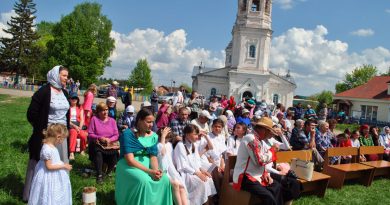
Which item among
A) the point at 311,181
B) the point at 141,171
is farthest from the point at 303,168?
the point at 141,171

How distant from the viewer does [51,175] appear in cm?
433

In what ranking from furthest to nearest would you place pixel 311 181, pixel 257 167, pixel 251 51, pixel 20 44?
pixel 20 44, pixel 251 51, pixel 311 181, pixel 257 167

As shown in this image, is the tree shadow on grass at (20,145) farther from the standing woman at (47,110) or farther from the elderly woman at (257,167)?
the elderly woman at (257,167)

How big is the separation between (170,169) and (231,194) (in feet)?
3.57

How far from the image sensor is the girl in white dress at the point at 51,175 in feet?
13.8

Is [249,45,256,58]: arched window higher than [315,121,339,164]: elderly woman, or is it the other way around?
[249,45,256,58]: arched window

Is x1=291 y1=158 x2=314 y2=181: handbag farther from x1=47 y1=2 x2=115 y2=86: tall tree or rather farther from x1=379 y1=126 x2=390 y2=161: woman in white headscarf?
x1=47 y1=2 x2=115 y2=86: tall tree

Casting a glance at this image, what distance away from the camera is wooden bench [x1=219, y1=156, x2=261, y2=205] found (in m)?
5.11

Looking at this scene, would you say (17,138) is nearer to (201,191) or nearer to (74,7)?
(201,191)

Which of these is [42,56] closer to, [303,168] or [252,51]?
[252,51]

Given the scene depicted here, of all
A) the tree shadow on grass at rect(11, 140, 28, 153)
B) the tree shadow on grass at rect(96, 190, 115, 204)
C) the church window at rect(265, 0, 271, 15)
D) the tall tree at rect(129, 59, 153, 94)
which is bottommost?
the tree shadow on grass at rect(96, 190, 115, 204)

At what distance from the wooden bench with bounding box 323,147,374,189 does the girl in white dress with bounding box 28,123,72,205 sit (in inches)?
237

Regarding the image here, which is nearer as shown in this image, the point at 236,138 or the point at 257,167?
the point at 257,167

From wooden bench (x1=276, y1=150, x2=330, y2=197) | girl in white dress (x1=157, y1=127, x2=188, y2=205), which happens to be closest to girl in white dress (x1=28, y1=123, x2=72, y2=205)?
girl in white dress (x1=157, y1=127, x2=188, y2=205)
